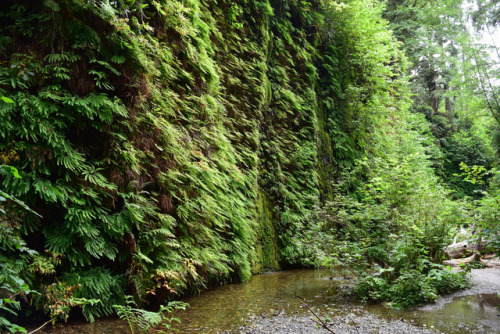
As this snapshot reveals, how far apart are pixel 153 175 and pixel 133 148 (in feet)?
Result: 1.63

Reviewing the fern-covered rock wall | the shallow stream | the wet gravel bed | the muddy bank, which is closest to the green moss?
the fern-covered rock wall

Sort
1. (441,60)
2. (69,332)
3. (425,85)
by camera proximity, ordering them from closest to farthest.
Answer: (69,332), (441,60), (425,85)

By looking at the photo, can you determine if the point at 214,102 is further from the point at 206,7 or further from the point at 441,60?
the point at 441,60

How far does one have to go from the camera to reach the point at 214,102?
6.14m

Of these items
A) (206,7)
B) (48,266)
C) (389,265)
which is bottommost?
(389,265)

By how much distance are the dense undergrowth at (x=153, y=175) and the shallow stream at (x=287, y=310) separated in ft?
0.92

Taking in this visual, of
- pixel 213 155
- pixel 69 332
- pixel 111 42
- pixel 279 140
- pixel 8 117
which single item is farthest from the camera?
pixel 279 140

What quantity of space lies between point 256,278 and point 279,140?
409cm

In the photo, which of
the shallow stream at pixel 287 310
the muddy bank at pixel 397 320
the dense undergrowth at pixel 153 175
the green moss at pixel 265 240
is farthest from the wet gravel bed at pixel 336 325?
the green moss at pixel 265 240

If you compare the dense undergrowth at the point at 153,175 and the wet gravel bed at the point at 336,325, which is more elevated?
the dense undergrowth at the point at 153,175

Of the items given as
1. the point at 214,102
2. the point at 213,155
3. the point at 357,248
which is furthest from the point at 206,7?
the point at 357,248

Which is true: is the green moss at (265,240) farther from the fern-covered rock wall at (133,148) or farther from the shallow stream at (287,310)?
the shallow stream at (287,310)

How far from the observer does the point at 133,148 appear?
3977mm

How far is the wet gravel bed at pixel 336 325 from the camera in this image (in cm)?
334
